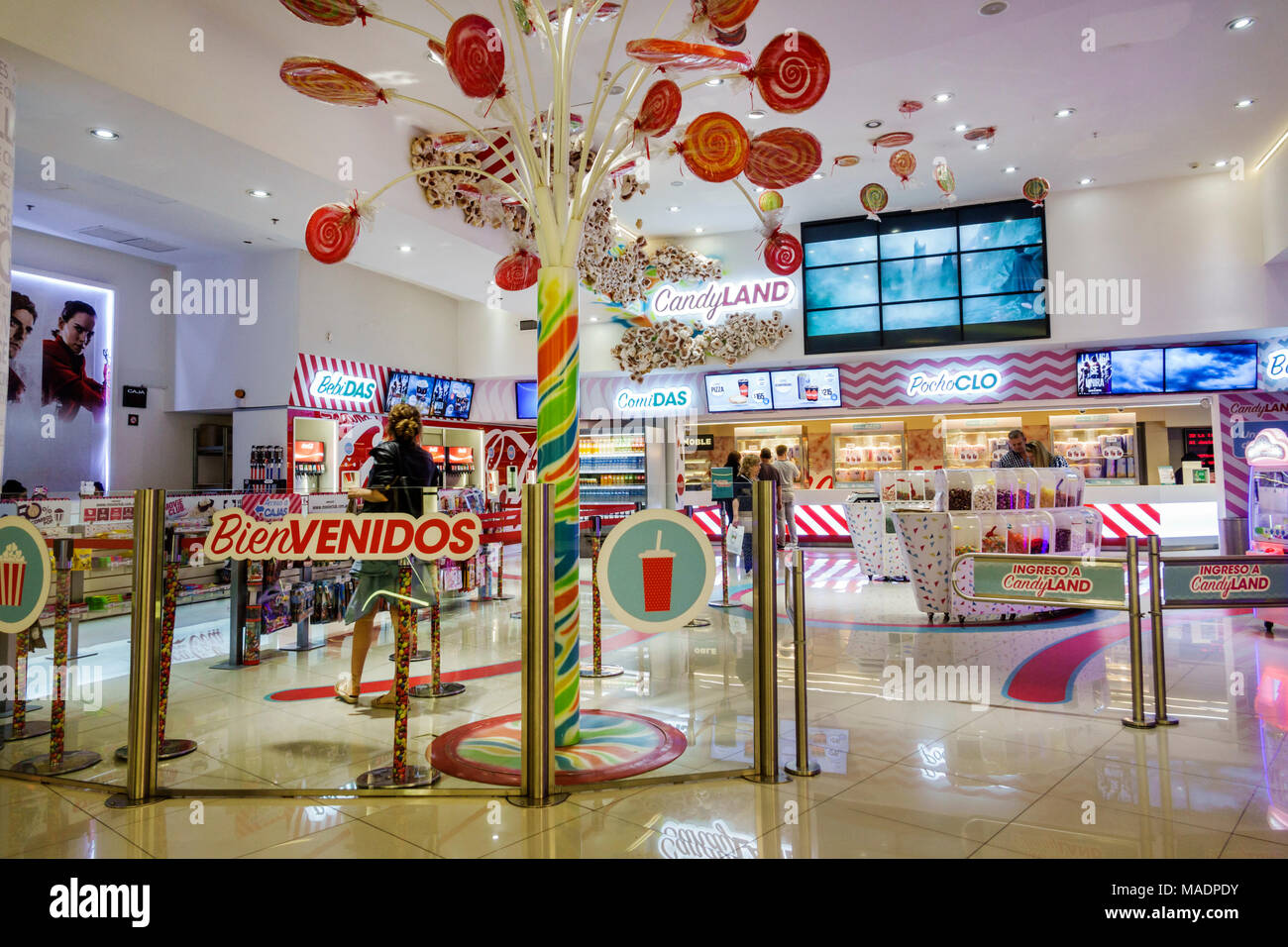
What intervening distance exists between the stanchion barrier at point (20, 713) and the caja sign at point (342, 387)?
6.81m

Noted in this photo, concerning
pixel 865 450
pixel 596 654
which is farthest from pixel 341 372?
pixel 865 450

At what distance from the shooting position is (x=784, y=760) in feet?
10.3

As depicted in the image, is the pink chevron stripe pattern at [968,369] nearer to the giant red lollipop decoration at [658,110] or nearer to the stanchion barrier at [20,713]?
the giant red lollipop decoration at [658,110]

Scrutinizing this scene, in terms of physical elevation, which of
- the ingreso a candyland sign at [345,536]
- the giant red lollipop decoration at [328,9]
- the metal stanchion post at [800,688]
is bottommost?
the metal stanchion post at [800,688]

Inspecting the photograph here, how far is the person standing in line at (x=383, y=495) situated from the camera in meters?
3.57

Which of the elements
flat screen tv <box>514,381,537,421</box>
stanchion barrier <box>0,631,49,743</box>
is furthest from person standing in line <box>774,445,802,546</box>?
stanchion barrier <box>0,631,49,743</box>

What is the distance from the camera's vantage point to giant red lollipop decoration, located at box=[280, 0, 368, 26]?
9.29ft

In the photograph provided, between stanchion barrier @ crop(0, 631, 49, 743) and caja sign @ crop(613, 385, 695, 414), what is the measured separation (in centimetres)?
951

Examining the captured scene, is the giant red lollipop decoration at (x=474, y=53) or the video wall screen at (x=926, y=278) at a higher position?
the video wall screen at (x=926, y=278)

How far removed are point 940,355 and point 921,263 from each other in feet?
4.33

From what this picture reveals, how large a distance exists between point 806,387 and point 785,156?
28.4ft

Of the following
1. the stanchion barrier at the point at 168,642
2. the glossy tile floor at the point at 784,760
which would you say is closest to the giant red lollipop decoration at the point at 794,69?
the glossy tile floor at the point at 784,760

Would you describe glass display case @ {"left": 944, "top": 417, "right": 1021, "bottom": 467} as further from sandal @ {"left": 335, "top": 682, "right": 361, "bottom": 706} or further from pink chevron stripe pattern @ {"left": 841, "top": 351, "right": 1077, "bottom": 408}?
sandal @ {"left": 335, "top": 682, "right": 361, "bottom": 706}

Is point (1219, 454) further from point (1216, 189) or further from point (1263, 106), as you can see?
point (1263, 106)
